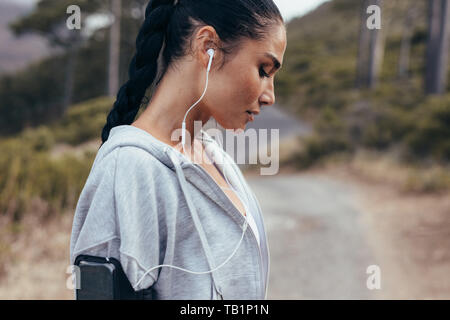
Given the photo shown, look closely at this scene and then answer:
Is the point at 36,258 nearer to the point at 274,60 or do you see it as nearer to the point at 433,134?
the point at 274,60

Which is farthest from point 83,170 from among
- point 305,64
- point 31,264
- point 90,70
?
point 305,64

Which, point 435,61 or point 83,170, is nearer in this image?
point 83,170

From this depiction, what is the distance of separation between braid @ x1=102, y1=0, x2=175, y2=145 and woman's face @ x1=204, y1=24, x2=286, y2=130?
165mm

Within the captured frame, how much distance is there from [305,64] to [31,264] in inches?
900

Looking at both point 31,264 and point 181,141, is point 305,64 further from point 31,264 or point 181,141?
point 181,141

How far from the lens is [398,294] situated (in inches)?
156

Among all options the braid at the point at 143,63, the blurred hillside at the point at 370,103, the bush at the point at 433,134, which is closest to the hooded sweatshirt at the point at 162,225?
the braid at the point at 143,63

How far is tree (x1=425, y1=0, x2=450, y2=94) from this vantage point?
11.1 metres

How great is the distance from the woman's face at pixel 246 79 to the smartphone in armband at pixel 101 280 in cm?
43

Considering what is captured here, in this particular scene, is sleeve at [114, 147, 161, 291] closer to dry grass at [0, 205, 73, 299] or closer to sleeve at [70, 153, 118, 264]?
sleeve at [70, 153, 118, 264]

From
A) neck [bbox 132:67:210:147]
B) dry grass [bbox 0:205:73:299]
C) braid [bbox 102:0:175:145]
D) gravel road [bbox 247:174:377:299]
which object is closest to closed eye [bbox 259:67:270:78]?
neck [bbox 132:67:210:147]

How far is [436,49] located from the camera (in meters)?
11.4

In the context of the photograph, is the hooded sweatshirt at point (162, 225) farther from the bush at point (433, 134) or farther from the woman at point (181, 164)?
the bush at point (433, 134)

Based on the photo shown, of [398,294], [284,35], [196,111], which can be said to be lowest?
[398,294]
